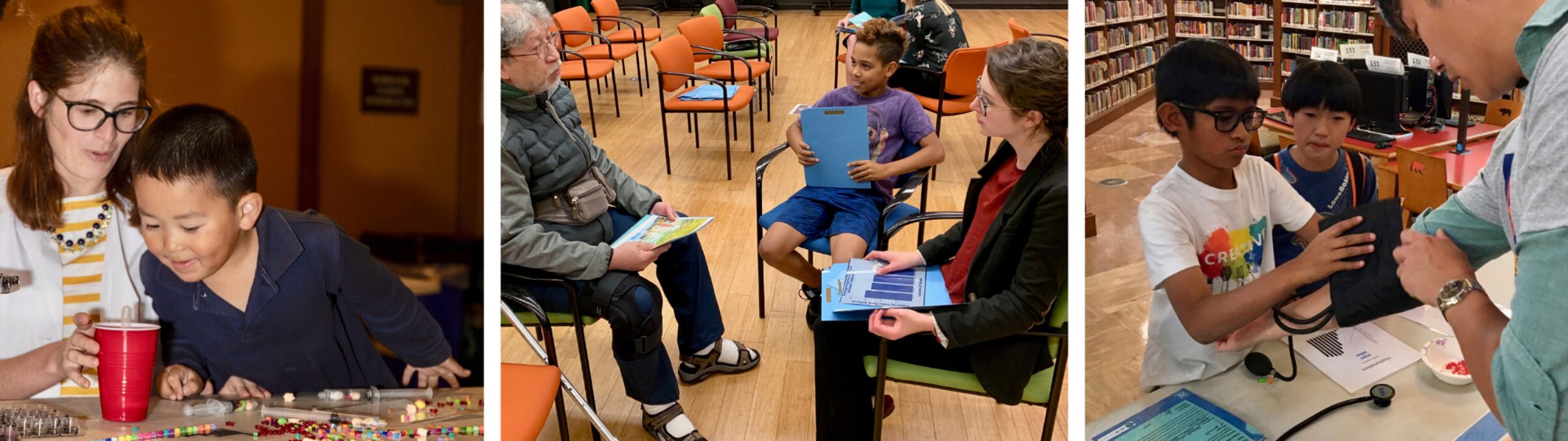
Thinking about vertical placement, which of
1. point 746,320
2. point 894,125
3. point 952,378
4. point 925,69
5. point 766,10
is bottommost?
point 746,320

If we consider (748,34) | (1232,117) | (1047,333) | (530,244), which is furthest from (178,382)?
(748,34)

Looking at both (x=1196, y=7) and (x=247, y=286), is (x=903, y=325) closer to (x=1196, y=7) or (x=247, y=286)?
(x=1196, y=7)

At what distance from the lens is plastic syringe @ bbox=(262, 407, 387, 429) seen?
1.71 meters

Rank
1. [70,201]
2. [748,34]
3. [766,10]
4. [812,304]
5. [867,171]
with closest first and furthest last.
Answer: [70,201] < [867,171] < [812,304] < [748,34] < [766,10]

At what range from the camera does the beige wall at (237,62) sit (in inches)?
61.9

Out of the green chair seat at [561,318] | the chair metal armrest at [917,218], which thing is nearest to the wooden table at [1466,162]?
the chair metal armrest at [917,218]

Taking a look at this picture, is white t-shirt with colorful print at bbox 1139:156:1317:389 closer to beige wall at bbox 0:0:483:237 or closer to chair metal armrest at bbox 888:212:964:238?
chair metal armrest at bbox 888:212:964:238

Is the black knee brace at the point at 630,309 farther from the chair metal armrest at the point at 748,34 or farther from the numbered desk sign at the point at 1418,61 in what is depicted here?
the chair metal armrest at the point at 748,34

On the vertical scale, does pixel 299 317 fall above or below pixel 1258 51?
below

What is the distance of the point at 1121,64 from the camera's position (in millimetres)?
1451

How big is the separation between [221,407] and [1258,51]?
1.87 meters

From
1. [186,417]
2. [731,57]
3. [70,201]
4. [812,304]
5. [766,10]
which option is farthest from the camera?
[766,10]

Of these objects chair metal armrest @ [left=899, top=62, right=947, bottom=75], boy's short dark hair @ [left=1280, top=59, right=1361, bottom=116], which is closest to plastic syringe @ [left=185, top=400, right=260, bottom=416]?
boy's short dark hair @ [left=1280, top=59, right=1361, bottom=116]

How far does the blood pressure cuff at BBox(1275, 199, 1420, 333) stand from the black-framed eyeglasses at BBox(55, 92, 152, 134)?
1895 millimetres
